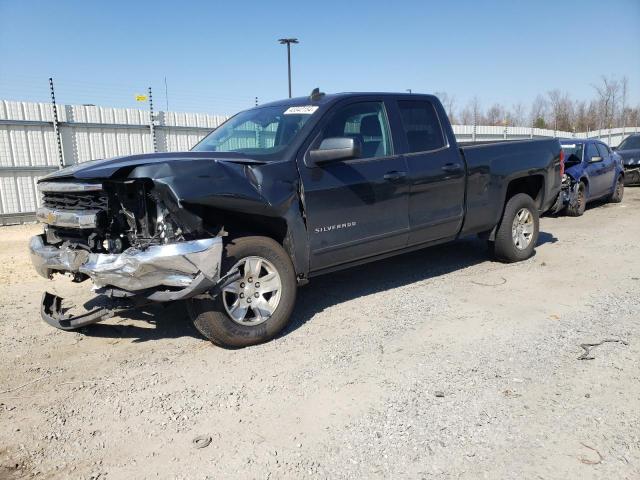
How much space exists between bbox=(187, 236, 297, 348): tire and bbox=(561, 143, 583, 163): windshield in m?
9.04

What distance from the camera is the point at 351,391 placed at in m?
3.28

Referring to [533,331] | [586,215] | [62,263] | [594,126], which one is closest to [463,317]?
[533,331]

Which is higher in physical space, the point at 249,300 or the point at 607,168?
the point at 607,168

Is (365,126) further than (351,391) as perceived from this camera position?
Yes

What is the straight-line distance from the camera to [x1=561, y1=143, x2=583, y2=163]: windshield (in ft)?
35.7

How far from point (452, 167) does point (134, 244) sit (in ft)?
11.2

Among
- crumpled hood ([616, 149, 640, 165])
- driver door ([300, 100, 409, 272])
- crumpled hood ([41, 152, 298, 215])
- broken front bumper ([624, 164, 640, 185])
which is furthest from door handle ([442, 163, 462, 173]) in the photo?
broken front bumper ([624, 164, 640, 185])

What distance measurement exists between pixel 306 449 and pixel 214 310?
1.45 metres

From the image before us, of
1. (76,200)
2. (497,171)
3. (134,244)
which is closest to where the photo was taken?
(134,244)

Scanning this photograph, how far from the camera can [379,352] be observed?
3863 millimetres

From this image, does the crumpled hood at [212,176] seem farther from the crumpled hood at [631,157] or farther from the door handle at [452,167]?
the crumpled hood at [631,157]

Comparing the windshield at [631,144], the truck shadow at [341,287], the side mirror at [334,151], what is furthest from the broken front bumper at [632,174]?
the side mirror at [334,151]

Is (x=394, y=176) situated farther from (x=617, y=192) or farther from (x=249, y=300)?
(x=617, y=192)

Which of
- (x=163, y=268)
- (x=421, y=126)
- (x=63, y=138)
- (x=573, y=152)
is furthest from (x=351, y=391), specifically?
(x=63, y=138)
